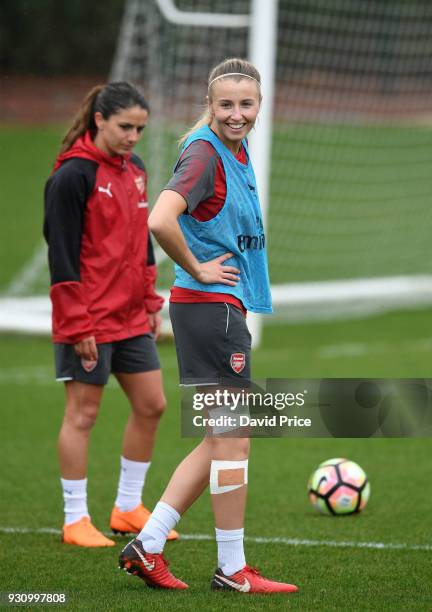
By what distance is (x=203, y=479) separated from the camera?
450cm

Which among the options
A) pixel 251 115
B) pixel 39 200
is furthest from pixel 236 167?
pixel 39 200

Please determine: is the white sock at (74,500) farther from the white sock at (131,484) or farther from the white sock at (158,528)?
the white sock at (158,528)

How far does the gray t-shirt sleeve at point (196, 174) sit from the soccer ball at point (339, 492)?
2111 mm

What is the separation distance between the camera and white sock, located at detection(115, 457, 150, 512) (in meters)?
5.60

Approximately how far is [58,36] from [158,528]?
33.9 metres

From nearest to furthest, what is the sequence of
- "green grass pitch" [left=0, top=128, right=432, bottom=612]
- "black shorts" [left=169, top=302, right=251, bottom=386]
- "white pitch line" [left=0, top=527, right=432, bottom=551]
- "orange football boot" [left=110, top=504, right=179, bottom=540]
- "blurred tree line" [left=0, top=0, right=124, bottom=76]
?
"black shorts" [left=169, top=302, right=251, bottom=386], "green grass pitch" [left=0, top=128, right=432, bottom=612], "white pitch line" [left=0, top=527, right=432, bottom=551], "orange football boot" [left=110, top=504, right=179, bottom=540], "blurred tree line" [left=0, top=0, right=124, bottom=76]

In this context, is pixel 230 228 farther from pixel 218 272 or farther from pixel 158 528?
pixel 158 528

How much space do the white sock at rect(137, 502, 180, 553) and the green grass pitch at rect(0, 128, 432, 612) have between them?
7.5 inches

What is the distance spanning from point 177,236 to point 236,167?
16.9 inches

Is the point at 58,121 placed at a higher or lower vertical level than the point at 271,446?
higher

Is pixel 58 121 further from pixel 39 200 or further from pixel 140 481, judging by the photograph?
pixel 140 481

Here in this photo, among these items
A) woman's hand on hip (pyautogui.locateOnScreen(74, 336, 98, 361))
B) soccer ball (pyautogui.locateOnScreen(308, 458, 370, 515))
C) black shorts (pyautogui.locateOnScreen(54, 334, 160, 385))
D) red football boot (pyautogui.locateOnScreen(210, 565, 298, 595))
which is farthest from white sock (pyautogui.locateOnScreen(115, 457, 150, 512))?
red football boot (pyautogui.locateOnScreen(210, 565, 298, 595))

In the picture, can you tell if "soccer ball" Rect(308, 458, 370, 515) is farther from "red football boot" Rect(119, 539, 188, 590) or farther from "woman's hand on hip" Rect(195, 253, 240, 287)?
"woman's hand on hip" Rect(195, 253, 240, 287)

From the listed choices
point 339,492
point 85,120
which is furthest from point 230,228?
point 339,492
